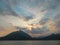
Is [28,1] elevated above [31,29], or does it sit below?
above

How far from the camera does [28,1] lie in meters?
8.56

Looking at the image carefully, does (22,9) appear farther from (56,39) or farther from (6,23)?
(56,39)

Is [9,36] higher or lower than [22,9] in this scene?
lower

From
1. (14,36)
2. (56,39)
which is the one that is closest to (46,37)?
(56,39)

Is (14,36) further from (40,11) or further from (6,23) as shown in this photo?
(40,11)

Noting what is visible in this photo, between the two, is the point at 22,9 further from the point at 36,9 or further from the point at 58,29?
the point at 58,29

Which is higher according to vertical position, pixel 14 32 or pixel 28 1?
pixel 28 1

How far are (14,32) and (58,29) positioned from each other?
3.58 ft

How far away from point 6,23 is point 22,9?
1.74ft

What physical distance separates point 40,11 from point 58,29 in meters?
0.63

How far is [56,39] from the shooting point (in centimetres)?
851

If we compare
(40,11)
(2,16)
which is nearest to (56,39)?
(40,11)

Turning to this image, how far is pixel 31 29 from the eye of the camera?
851 cm

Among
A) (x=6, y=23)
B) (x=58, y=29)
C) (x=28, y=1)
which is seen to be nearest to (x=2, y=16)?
(x=6, y=23)
